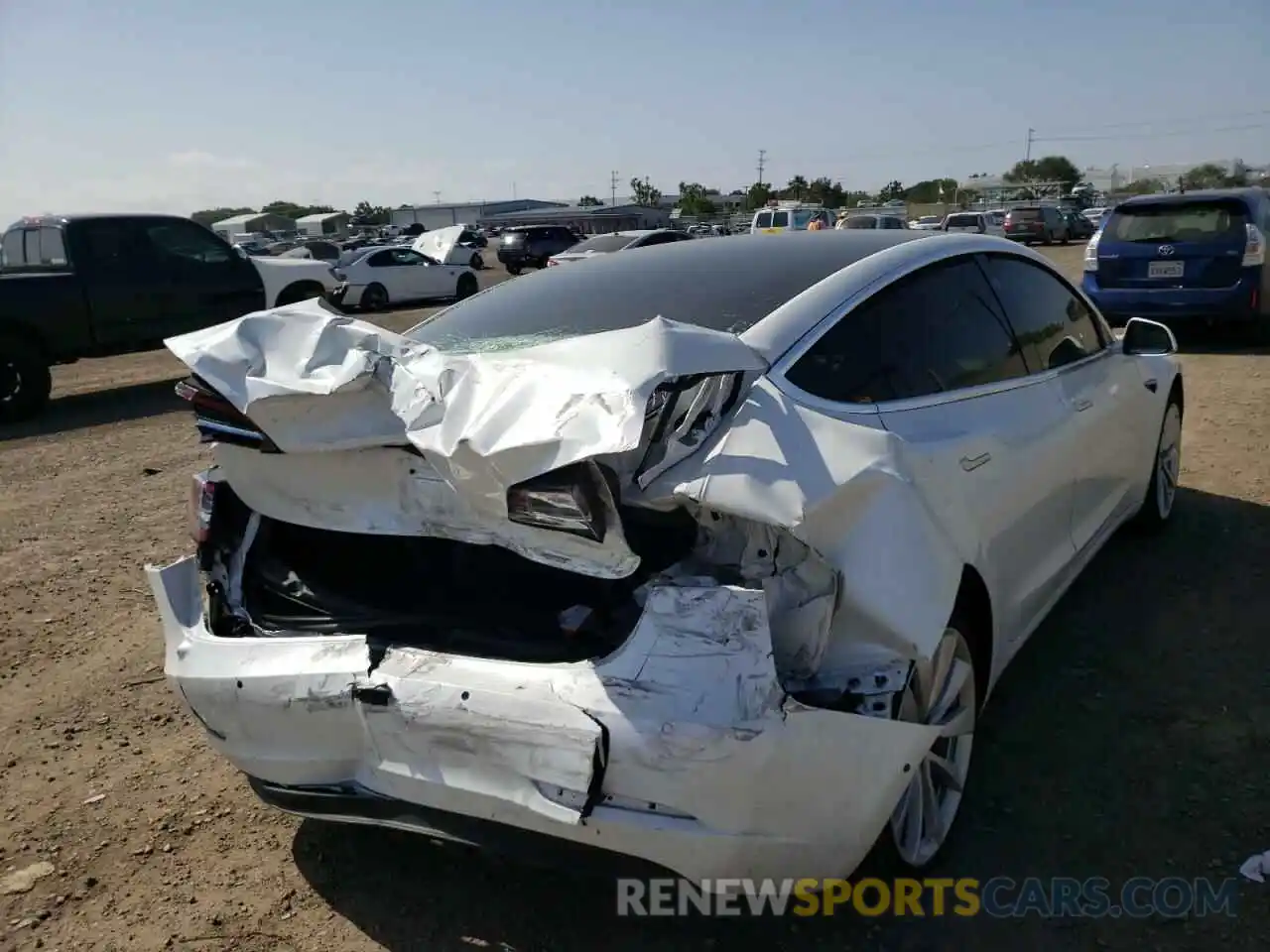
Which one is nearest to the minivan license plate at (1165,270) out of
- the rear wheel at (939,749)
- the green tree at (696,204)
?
the rear wheel at (939,749)

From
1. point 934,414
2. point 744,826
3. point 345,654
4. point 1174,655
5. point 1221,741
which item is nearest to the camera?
point 744,826

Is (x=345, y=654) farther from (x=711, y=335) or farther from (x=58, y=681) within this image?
(x=58, y=681)

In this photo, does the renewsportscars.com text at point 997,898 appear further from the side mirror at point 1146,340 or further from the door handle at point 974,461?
the side mirror at point 1146,340

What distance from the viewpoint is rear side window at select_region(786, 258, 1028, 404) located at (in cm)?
269

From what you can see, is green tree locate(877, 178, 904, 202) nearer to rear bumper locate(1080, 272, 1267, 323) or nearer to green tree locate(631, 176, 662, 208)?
green tree locate(631, 176, 662, 208)

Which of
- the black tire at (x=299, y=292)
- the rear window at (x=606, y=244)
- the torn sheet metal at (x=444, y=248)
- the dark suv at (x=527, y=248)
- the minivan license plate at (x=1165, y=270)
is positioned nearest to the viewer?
the minivan license plate at (x=1165, y=270)

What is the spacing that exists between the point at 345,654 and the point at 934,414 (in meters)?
1.69

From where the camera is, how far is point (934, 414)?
2846mm

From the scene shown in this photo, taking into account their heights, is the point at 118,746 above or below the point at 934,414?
below

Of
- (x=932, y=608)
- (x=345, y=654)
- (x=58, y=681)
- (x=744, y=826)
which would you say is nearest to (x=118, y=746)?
(x=58, y=681)

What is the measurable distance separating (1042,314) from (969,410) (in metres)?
1.15

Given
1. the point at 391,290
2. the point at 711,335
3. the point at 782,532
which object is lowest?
the point at 391,290

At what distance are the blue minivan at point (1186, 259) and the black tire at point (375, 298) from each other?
15.0m

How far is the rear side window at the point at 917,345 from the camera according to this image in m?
2.69
